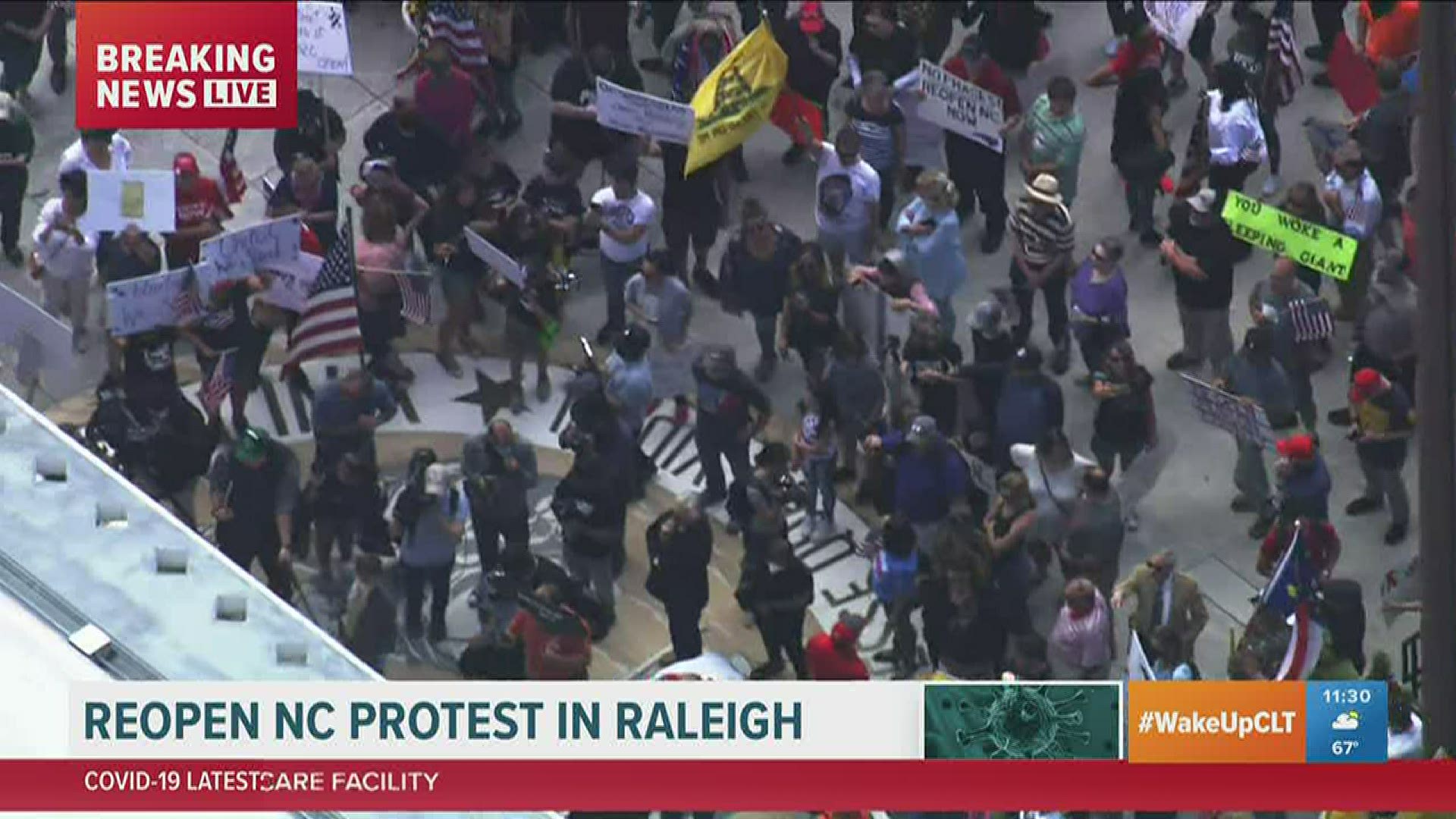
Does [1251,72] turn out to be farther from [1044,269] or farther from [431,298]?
[431,298]

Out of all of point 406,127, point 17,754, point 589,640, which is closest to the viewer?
point 17,754

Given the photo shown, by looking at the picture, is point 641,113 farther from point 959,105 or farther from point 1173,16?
point 1173,16

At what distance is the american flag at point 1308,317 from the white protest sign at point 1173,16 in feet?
8.02

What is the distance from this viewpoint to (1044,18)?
86.1ft

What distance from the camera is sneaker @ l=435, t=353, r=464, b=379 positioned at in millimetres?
24391

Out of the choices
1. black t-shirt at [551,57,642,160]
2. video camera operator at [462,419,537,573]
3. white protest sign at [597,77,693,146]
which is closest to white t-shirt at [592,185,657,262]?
white protest sign at [597,77,693,146]

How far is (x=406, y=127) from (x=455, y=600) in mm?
3283

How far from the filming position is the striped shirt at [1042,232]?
76.0 feet

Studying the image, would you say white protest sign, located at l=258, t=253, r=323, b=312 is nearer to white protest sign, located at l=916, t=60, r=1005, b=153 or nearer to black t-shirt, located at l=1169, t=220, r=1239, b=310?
white protest sign, located at l=916, t=60, r=1005, b=153

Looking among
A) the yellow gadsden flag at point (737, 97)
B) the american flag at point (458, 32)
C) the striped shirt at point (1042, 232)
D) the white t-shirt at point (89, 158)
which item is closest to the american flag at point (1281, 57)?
the striped shirt at point (1042, 232)

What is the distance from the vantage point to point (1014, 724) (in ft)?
58.3

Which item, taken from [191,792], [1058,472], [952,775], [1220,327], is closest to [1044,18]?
[1220,327]

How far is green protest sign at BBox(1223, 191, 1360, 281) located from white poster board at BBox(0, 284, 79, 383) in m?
6.49

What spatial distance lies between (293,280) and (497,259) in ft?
3.82
